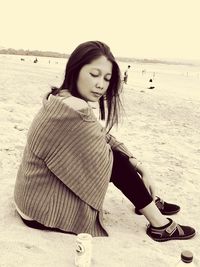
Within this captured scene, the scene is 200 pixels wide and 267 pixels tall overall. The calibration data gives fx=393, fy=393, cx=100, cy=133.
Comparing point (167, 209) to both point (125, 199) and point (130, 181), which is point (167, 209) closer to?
point (125, 199)

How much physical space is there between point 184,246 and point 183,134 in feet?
15.3

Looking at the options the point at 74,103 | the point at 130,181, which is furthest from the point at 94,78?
the point at 130,181

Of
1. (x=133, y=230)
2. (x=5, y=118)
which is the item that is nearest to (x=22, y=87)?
(x=5, y=118)

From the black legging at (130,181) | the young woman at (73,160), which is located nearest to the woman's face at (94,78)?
the young woman at (73,160)

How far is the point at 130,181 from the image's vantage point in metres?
2.96

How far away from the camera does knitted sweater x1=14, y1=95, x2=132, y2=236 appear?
258 centimetres

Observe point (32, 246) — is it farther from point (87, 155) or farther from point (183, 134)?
point (183, 134)

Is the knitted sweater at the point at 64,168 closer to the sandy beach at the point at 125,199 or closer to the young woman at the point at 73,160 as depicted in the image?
the young woman at the point at 73,160

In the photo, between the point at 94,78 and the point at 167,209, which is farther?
the point at 167,209

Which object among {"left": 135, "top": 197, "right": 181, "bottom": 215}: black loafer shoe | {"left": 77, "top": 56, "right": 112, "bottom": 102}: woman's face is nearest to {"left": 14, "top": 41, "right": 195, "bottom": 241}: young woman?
{"left": 77, "top": 56, "right": 112, "bottom": 102}: woman's face

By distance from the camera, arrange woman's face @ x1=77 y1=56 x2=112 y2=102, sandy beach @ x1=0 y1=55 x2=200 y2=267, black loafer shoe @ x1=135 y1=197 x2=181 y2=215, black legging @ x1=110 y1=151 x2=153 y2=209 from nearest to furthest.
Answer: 1. sandy beach @ x1=0 y1=55 x2=200 y2=267
2. woman's face @ x1=77 y1=56 x2=112 y2=102
3. black legging @ x1=110 y1=151 x2=153 y2=209
4. black loafer shoe @ x1=135 y1=197 x2=181 y2=215

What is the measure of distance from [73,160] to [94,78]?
626mm

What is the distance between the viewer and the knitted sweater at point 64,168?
2.58m

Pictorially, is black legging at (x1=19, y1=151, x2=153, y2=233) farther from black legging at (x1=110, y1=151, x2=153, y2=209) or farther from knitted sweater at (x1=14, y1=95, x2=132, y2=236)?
knitted sweater at (x1=14, y1=95, x2=132, y2=236)
